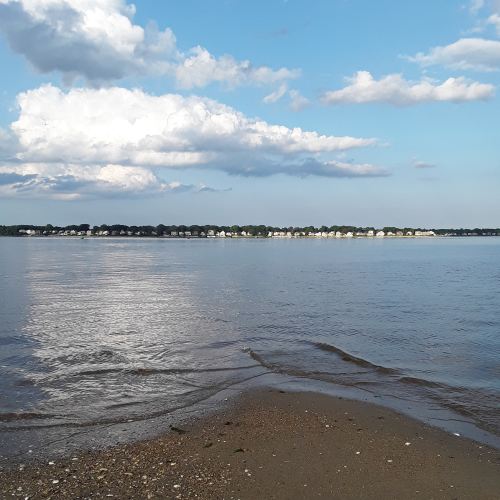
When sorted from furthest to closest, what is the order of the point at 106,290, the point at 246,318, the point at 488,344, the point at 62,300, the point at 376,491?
the point at 106,290
the point at 62,300
the point at 246,318
the point at 488,344
the point at 376,491

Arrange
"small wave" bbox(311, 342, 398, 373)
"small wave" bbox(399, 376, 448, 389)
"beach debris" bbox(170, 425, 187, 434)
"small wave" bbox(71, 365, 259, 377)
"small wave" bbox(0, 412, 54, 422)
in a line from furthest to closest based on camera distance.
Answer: "small wave" bbox(311, 342, 398, 373) → "small wave" bbox(71, 365, 259, 377) → "small wave" bbox(399, 376, 448, 389) → "small wave" bbox(0, 412, 54, 422) → "beach debris" bbox(170, 425, 187, 434)

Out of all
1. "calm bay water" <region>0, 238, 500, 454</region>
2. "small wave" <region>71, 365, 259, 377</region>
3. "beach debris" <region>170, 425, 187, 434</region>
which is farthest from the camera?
"small wave" <region>71, 365, 259, 377</region>

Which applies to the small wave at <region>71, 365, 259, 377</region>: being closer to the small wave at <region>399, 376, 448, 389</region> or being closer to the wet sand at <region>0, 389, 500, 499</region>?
the wet sand at <region>0, 389, 500, 499</region>

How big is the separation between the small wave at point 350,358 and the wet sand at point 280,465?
5.66 meters

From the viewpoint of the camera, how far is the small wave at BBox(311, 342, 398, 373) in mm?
17975

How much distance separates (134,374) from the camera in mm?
16906

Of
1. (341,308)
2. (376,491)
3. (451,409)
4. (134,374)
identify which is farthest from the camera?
(341,308)

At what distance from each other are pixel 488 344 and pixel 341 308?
40.3 feet

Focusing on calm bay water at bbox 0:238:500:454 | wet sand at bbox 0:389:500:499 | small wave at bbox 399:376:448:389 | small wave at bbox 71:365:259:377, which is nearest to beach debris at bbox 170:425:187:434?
wet sand at bbox 0:389:500:499

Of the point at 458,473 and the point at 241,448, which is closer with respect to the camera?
the point at 458,473

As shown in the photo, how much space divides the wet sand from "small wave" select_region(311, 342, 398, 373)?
5.66 m

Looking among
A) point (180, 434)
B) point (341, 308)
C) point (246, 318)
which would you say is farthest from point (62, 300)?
point (180, 434)

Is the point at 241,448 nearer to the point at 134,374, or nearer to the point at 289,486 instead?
the point at 289,486

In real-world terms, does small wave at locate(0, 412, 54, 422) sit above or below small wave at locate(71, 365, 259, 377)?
above
